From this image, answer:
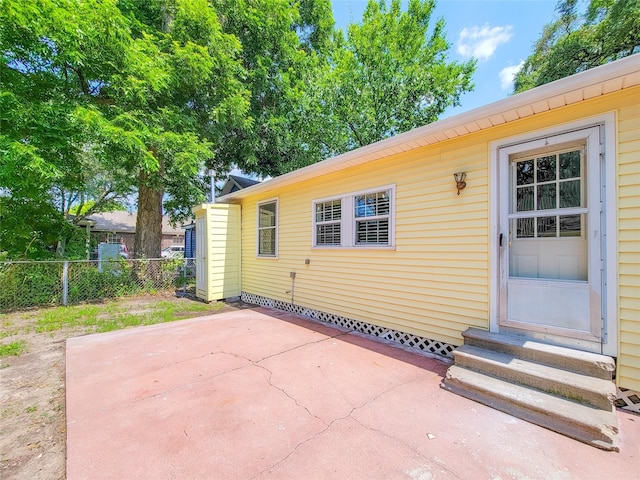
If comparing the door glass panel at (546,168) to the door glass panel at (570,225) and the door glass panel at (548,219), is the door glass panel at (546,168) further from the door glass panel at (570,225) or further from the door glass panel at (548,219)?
the door glass panel at (570,225)

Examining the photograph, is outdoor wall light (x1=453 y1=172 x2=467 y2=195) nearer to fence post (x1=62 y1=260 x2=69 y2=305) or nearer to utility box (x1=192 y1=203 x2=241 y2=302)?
utility box (x1=192 y1=203 x2=241 y2=302)

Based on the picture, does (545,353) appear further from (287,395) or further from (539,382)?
(287,395)

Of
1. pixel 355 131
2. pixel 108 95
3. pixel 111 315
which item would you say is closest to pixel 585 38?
pixel 355 131

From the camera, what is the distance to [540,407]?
93.3 inches

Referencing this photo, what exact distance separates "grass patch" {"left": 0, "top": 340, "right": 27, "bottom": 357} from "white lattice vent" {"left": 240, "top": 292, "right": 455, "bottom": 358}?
13.7 ft

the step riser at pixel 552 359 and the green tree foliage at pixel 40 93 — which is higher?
the green tree foliage at pixel 40 93

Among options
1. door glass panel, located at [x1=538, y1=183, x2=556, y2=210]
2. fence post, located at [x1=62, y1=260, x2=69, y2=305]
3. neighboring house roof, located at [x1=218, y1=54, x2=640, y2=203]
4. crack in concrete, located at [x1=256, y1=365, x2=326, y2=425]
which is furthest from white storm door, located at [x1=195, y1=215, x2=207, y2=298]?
door glass panel, located at [x1=538, y1=183, x2=556, y2=210]

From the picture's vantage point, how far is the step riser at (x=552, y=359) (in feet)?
8.18

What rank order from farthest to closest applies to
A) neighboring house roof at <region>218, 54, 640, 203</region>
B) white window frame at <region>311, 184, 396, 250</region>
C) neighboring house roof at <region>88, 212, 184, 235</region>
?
neighboring house roof at <region>88, 212, 184, 235</region>
white window frame at <region>311, 184, 396, 250</region>
neighboring house roof at <region>218, 54, 640, 203</region>

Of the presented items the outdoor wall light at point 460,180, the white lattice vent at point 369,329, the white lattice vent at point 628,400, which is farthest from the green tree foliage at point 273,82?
the white lattice vent at point 628,400

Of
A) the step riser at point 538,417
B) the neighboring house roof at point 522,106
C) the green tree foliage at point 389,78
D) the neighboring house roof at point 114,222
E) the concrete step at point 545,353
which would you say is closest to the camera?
the step riser at point 538,417

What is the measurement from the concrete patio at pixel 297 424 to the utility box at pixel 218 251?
141 inches

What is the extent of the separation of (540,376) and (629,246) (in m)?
1.40

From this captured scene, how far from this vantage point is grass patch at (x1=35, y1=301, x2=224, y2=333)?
17.3 feet
